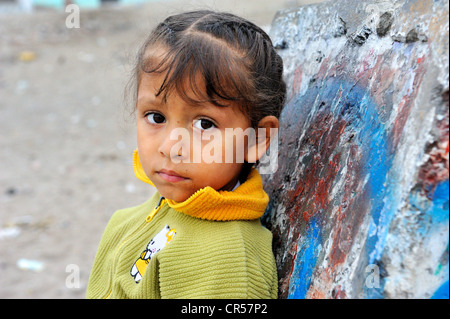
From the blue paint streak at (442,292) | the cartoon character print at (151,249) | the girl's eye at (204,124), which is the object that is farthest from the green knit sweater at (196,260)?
the blue paint streak at (442,292)

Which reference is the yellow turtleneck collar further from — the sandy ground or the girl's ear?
the sandy ground

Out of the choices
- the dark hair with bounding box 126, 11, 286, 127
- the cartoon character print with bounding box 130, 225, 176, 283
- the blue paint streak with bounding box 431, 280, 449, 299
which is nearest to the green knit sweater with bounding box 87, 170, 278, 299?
the cartoon character print with bounding box 130, 225, 176, 283

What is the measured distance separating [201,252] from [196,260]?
31 mm

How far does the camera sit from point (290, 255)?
143cm

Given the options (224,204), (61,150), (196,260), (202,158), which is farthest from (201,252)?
(61,150)

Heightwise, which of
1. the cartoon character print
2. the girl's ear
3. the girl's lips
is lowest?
the cartoon character print

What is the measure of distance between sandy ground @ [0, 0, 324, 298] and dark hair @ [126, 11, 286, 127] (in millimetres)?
329

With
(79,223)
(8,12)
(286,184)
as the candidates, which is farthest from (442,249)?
(8,12)

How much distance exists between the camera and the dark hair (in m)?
1.44

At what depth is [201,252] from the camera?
55.0 inches

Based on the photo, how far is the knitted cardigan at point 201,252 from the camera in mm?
1324

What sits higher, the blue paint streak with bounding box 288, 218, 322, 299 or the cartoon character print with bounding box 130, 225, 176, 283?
the blue paint streak with bounding box 288, 218, 322, 299

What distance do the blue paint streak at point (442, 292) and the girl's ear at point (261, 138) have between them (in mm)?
820

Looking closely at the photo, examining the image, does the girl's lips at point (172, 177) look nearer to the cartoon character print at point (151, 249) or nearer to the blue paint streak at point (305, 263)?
the cartoon character print at point (151, 249)
